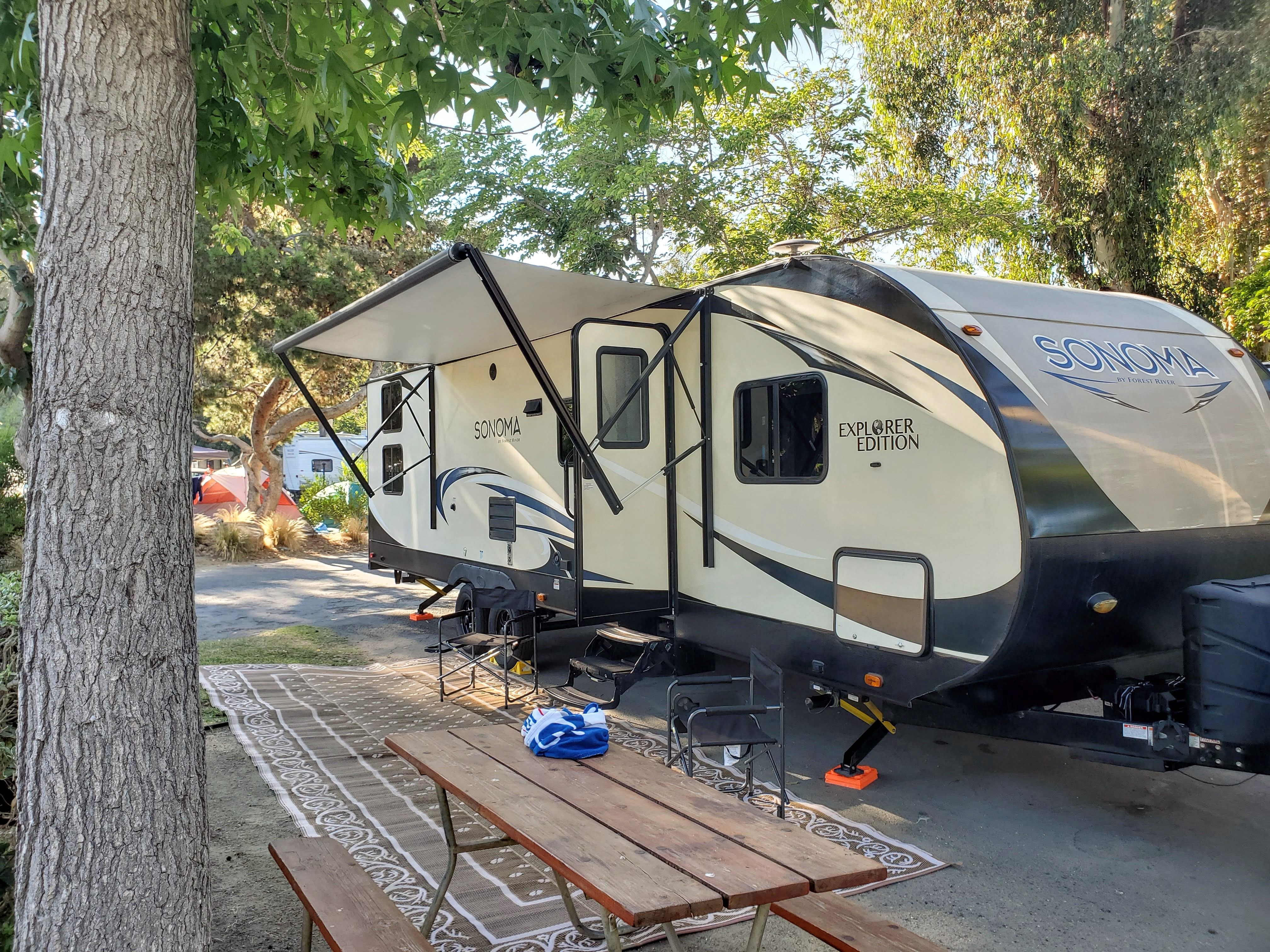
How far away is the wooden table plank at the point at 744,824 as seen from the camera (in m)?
2.31

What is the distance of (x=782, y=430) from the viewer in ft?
17.5

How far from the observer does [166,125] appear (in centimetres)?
230

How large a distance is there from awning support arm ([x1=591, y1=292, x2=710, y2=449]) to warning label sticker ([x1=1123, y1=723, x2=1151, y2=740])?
3033mm

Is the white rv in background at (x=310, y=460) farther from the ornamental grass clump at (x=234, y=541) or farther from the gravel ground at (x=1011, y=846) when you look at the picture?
the gravel ground at (x=1011, y=846)

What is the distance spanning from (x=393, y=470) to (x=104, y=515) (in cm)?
774

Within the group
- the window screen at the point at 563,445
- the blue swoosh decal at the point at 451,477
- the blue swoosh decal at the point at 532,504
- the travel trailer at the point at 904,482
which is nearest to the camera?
the travel trailer at the point at 904,482

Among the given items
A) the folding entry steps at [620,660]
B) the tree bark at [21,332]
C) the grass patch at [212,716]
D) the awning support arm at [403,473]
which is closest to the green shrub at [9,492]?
the tree bark at [21,332]

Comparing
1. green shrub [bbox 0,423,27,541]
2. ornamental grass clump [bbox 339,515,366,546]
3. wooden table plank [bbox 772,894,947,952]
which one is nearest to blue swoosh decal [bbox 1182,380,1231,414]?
wooden table plank [bbox 772,894,947,952]

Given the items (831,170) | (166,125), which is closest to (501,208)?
(831,170)

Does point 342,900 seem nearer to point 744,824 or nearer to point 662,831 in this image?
point 662,831

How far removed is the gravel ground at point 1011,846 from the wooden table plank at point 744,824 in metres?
0.75

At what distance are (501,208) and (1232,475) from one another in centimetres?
1089

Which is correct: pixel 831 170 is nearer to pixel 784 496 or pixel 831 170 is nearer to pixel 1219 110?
pixel 1219 110

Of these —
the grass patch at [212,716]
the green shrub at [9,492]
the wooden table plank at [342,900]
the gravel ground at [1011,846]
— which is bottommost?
the gravel ground at [1011,846]
